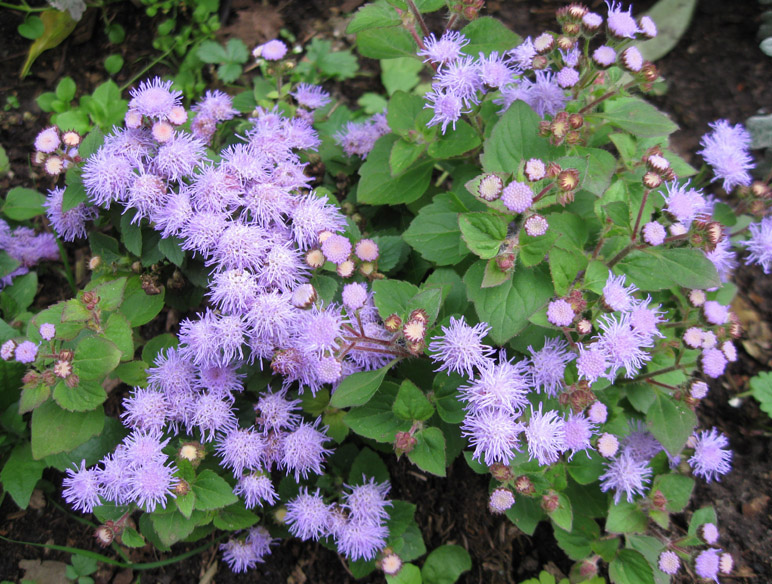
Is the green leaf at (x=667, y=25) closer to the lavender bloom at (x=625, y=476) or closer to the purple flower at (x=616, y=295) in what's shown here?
the purple flower at (x=616, y=295)

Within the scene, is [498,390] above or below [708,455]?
above

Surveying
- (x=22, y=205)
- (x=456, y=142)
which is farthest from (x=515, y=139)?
(x=22, y=205)

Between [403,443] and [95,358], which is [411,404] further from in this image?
[95,358]

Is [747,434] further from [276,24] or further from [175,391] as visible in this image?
[276,24]

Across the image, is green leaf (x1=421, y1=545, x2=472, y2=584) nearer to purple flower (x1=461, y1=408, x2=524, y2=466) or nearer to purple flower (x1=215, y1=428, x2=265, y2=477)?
purple flower (x1=461, y1=408, x2=524, y2=466)

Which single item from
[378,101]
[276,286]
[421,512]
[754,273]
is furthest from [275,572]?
[754,273]
